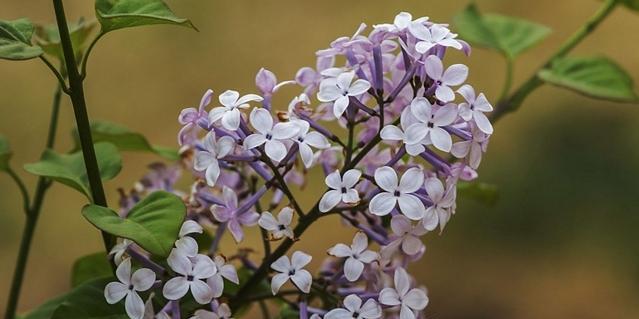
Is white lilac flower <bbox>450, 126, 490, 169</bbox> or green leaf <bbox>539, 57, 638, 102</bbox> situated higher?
white lilac flower <bbox>450, 126, 490, 169</bbox>

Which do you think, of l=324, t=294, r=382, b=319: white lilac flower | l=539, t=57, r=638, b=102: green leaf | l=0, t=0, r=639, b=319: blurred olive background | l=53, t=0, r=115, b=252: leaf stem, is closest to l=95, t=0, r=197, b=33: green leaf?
l=53, t=0, r=115, b=252: leaf stem

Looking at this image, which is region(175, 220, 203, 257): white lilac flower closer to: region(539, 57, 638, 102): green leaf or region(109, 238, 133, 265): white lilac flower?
region(109, 238, 133, 265): white lilac flower

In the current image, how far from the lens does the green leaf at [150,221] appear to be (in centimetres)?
33

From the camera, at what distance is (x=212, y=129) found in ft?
1.20

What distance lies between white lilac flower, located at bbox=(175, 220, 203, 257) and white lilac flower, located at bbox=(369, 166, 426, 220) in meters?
0.07

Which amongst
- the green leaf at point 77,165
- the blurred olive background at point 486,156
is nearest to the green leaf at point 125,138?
the green leaf at point 77,165

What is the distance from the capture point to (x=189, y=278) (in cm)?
35

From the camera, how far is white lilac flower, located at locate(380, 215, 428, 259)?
14.1 inches

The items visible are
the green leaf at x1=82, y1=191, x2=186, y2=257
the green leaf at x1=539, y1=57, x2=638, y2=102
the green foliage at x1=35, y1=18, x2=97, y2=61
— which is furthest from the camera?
the green leaf at x1=539, y1=57, x2=638, y2=102

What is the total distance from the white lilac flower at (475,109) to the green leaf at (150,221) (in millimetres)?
115

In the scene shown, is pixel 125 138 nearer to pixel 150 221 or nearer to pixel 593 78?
pixel 150 221

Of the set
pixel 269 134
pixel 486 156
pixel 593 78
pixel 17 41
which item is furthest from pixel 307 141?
pixel 486 156

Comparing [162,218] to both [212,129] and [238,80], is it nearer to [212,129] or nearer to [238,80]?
[212,129]

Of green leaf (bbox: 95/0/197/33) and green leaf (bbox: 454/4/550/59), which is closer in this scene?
green leaf (bbox: 95/0/197/33)
